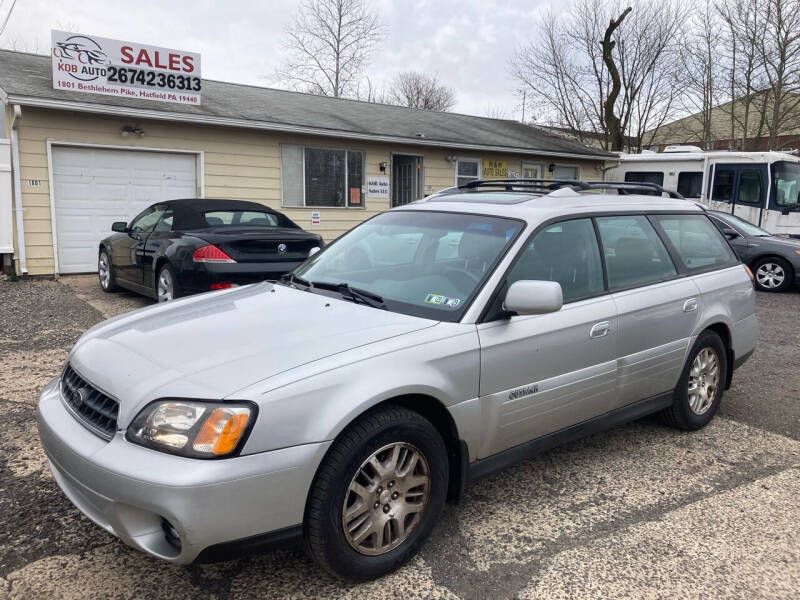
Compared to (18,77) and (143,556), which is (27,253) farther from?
(143,556)

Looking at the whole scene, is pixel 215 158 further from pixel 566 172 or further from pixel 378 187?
pixel 566 172

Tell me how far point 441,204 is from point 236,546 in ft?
7.69

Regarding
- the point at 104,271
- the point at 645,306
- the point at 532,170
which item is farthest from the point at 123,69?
the point at 532,170

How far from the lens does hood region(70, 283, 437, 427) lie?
7.71 ft

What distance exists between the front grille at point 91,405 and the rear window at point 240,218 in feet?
16.6

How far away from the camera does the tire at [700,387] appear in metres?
4.17

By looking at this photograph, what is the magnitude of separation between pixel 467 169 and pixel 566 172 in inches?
158

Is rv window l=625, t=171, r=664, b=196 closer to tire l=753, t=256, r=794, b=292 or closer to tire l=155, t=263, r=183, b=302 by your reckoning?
tire l=753, t=256, r=794, b=292

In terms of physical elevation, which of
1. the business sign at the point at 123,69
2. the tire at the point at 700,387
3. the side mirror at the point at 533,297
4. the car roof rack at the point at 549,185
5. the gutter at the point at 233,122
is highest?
the business sign at the point at 123,69

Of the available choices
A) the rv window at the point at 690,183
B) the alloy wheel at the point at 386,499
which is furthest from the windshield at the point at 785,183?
the alloy wheel at the point at 386,499

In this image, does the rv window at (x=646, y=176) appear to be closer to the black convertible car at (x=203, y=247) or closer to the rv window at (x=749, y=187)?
the rv window at (x=749, y=187)

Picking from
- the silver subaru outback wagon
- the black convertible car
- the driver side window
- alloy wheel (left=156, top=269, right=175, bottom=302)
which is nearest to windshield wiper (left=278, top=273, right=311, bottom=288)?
the silver subaru outback wagon

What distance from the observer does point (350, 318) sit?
2869 millimetres

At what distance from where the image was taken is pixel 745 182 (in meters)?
14.4
